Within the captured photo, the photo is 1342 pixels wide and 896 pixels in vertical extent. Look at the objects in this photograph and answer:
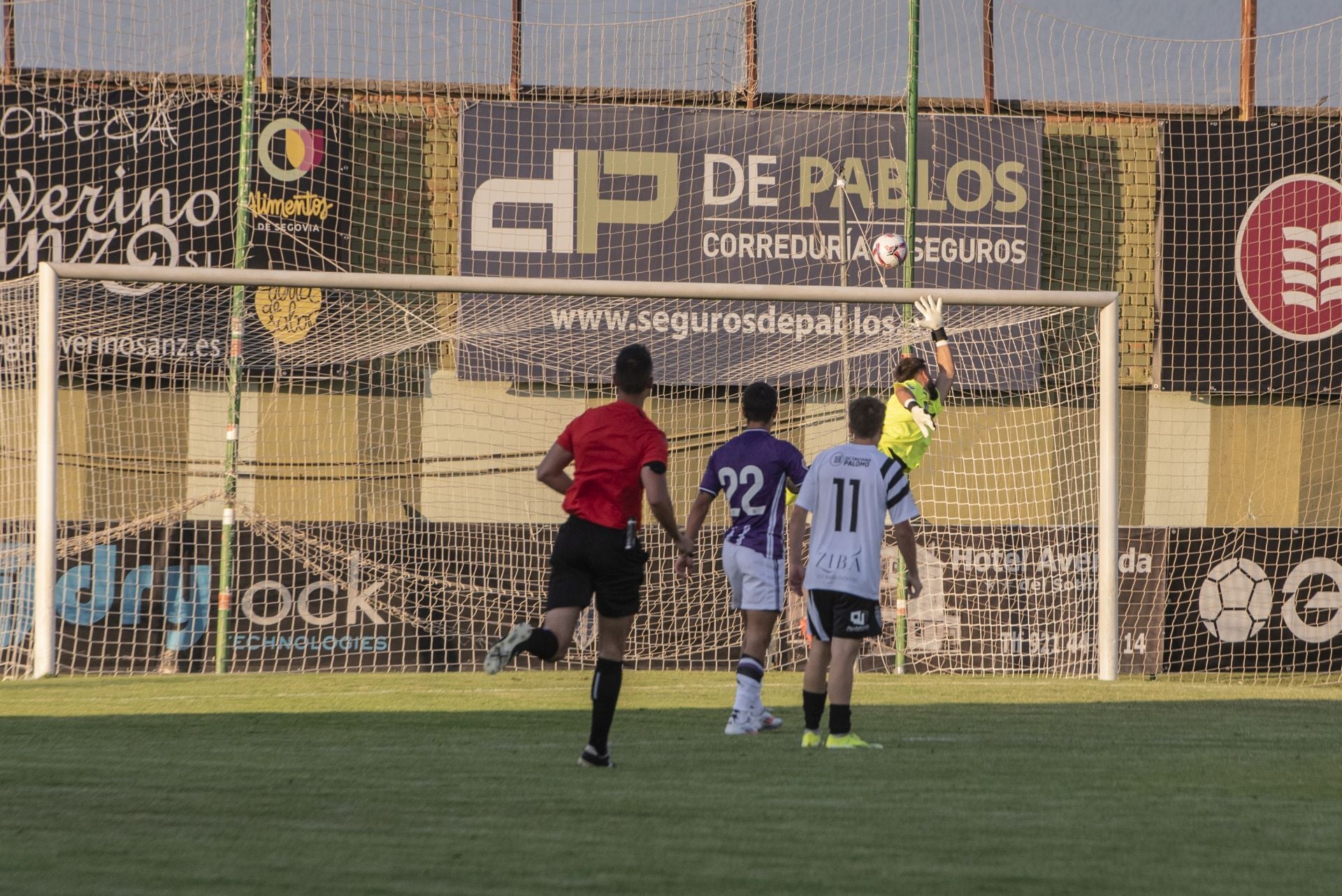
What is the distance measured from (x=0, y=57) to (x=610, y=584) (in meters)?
12.8

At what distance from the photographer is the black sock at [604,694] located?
268 inches

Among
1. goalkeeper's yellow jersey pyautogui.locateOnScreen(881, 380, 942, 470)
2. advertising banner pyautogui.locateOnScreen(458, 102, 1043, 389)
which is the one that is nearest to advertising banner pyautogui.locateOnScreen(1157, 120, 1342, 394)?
advertising banner pyautogui.locateOnScreen(458, 102, 1043, 389)

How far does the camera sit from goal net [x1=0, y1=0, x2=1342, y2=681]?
15.6m

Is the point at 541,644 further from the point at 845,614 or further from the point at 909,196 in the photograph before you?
the point at 909,196

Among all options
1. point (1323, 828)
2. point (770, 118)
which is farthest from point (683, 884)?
point (770, 118)

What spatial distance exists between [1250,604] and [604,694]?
1034cm

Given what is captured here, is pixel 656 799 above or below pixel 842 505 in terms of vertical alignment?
below

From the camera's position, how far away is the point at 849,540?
767 centimetres

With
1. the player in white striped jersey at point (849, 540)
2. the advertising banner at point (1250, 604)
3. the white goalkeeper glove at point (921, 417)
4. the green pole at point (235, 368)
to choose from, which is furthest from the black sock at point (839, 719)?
the advertising banner at point (1250, 604)

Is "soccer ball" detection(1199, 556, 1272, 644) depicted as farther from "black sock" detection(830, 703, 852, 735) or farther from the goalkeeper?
"black sock" detection(830, 703, 852, 735)

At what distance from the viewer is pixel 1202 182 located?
703 inches

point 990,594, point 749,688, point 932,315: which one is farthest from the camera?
point 990,594

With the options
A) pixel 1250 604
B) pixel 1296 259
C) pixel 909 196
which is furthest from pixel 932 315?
pixel 1296 259

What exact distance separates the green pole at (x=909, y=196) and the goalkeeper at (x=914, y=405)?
7.66 ft
